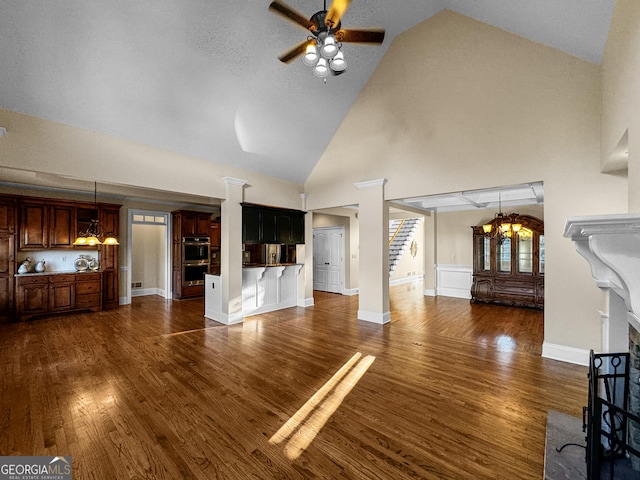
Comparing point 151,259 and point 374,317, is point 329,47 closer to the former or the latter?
point 374,317

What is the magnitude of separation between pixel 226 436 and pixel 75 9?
4.09 meters

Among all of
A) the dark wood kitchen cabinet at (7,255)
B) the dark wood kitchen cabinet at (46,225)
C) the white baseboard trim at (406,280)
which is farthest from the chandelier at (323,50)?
the white baseboard trim at (406,280)

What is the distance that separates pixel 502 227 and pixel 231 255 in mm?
5960

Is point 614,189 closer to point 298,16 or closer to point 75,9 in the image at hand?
point 298,16

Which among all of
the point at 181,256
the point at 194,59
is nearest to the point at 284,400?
the point at 194,59

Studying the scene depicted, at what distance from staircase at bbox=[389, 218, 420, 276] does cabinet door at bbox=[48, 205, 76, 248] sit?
907 cm

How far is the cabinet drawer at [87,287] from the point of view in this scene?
245 inches

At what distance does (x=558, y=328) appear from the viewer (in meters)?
3.70

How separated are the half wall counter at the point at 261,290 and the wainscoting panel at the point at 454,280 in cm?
438

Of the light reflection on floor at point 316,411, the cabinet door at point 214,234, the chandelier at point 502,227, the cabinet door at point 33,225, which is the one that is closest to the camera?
the light reflection on floor at point 316,411

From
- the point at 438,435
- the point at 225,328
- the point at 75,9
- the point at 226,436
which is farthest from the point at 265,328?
the point at 75,9

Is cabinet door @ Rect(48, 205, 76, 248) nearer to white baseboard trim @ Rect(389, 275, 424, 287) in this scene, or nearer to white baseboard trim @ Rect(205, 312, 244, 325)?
white baseboard trim @ Rect(205, 312, 244, 325)

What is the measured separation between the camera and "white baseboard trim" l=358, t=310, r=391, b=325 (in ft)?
17.5

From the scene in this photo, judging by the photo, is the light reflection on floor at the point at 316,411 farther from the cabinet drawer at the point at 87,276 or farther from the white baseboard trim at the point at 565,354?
the cabinet drawer at the point at 87,276
